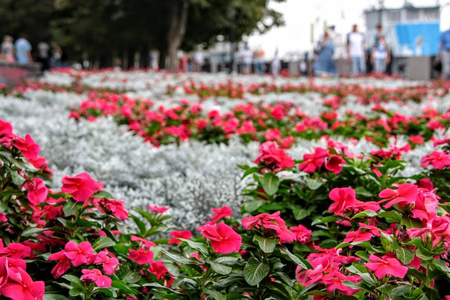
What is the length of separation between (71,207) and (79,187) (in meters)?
0.07

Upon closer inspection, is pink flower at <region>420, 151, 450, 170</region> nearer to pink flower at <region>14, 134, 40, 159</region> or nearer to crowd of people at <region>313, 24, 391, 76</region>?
pink flower at <region>14, 134, 40, 159</region>

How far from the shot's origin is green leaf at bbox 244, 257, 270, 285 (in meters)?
1.56

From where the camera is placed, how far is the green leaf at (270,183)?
89.4 inches

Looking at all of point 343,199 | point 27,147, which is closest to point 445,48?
point 343,199

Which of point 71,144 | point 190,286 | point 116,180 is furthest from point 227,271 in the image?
point 71,144

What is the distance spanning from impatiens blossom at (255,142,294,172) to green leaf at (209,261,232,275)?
0.79m

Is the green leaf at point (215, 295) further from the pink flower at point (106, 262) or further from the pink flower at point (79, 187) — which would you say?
the pink flower at point (79, 187)

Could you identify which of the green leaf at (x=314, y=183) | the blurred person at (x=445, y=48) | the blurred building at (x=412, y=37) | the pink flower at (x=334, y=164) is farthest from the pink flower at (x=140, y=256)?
the blurred building at (x=412, y=37)

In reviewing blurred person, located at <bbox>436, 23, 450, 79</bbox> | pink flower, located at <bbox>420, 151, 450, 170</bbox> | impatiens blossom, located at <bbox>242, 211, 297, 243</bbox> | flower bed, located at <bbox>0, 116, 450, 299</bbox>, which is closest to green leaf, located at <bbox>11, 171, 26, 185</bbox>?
flower bed, located at <bbox>0, 116, 450, 299</bbox>

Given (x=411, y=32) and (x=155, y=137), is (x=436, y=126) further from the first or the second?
(x=411, y=32)

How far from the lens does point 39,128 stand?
446 centimetres

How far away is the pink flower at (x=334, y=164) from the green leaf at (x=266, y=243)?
0.73 m

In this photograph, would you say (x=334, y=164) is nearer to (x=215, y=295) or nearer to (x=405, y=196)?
(x=405, y=196)

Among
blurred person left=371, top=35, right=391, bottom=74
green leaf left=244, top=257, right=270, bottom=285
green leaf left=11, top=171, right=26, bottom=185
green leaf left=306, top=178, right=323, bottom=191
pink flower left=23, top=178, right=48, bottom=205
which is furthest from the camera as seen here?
blurred person left=371, top=35, right=391, bottom=74
